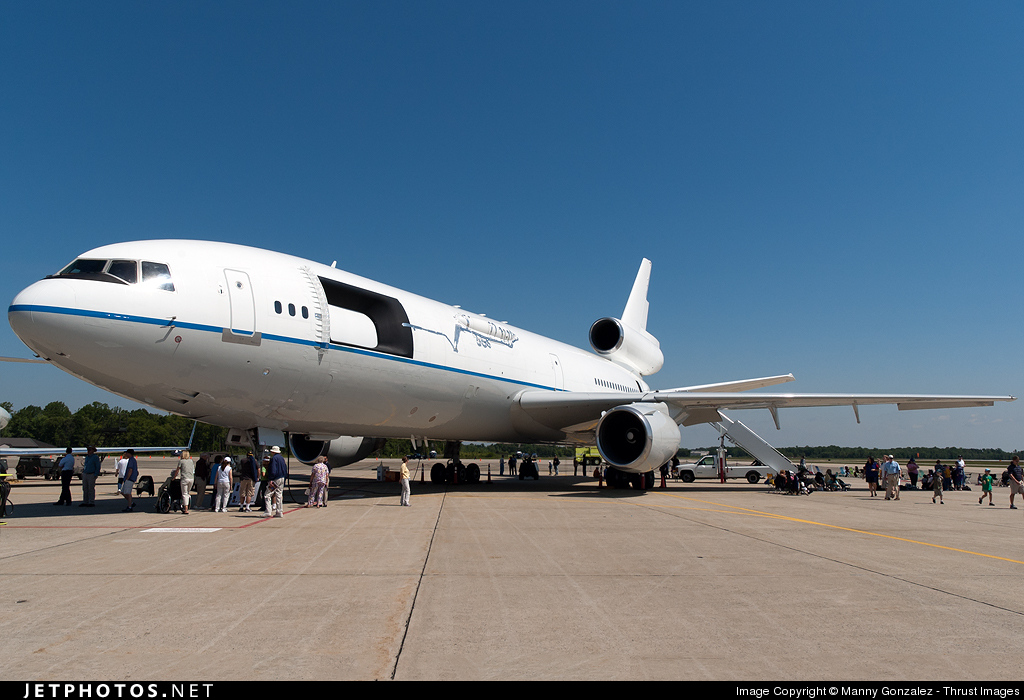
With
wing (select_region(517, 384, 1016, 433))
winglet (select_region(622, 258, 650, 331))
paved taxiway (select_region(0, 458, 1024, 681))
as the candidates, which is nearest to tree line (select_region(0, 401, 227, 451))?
winglet (select_region(622, 258, 650, 331))

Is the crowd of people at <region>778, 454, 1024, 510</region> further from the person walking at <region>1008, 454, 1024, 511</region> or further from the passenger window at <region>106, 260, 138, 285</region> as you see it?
the passenger window at <region>106, 260, 138, 285</region>

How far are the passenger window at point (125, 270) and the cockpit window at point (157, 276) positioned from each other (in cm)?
14

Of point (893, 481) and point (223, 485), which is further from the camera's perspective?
point (893, 481)

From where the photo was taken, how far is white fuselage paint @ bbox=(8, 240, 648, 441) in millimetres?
10125

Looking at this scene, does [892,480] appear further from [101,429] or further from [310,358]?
[101,429]

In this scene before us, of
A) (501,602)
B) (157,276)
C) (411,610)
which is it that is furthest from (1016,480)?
(157,276)

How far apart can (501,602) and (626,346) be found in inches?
→ 1026

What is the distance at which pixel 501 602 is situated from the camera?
5461mm

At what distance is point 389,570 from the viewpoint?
6.84 metres

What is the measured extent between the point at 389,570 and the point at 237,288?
23.6 ft

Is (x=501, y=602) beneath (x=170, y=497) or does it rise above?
beneath

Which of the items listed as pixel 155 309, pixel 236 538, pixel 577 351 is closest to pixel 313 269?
pixel 155 309

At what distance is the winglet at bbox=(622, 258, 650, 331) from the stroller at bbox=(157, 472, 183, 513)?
26587 millimetres

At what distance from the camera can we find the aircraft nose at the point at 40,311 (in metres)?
9.80
